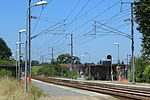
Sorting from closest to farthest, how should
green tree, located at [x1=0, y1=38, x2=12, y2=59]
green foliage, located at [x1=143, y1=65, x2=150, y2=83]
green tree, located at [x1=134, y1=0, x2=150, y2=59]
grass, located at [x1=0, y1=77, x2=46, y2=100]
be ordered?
grass, located at [x1=0, y1=77, x2=46, y2=100] < green tree, located at [x1=134, y1=0, x2=150, y2=59] < green foliage, located at [x1=143, y1=65, x2=150, y2=83] < green tree, located at [x1=0, y1=38, x2=12, y2=59]

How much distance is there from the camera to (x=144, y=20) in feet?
149

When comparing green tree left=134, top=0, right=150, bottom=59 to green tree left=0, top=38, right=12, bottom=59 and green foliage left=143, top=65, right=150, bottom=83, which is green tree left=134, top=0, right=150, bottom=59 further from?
green tree left=0, top=38, right=12, bottom=59

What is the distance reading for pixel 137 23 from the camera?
1891 inches

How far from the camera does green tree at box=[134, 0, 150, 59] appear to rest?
148 ft

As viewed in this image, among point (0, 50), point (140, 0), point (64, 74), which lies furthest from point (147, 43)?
point (0, 50)

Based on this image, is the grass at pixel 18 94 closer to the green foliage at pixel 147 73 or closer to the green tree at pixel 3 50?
the green foliage at pixel 147 73

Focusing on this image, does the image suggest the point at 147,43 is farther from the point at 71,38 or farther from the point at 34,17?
the point at 71,38

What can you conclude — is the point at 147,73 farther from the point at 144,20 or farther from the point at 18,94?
the point at 18,94

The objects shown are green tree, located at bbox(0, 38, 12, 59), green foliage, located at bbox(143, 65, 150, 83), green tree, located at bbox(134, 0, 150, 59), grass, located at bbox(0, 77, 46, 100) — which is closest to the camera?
grass, located at bbox(0, 77, 46, 100)

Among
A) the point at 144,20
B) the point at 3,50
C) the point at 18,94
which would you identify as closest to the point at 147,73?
the point at 144,20

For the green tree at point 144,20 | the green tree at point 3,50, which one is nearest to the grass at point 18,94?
the green tree at point 144,20

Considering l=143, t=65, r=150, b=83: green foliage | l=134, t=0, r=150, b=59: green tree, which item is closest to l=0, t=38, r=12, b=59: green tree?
l=143, t=65, r=150, b=83: green foliage

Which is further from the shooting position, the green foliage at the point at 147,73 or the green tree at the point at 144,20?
the green foliage at the point at 147,73

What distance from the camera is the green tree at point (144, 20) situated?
45.2 metres
